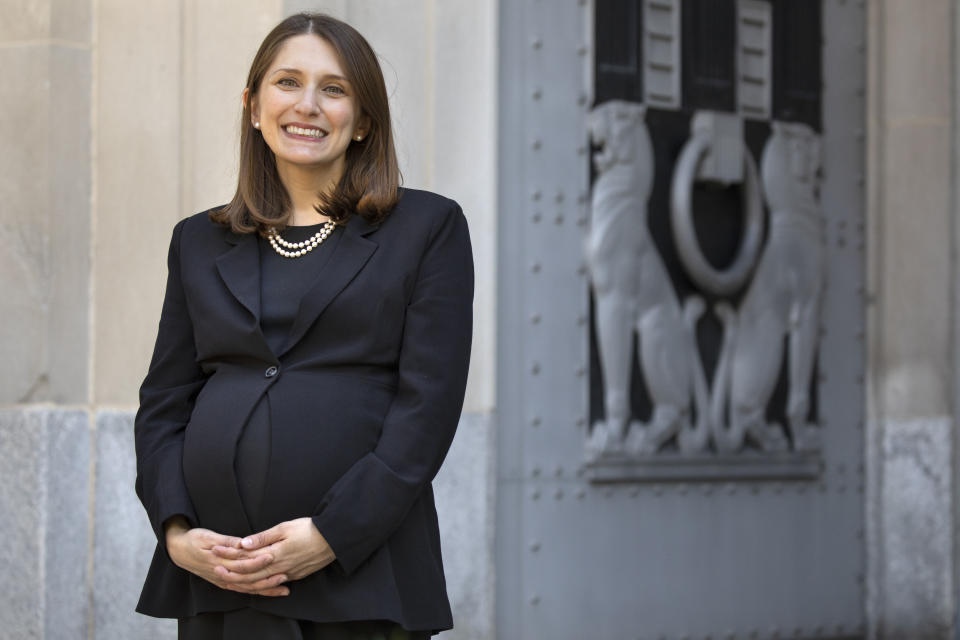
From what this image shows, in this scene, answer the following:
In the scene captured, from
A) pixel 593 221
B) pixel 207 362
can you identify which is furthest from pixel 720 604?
pixel 207 362

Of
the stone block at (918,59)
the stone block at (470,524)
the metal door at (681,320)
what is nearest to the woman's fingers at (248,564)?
the stone block at (470,524)

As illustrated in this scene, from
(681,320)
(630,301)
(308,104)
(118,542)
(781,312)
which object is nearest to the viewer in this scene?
(308,104)

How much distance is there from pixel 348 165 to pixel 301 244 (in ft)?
0.66

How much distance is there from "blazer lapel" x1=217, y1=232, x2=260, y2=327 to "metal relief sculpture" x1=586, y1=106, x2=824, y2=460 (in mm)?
3640

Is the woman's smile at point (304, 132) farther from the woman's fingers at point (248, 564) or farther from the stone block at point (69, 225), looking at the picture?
the stone block at point (69, 225)

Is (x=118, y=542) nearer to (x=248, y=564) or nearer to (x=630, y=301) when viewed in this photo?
(x=630, y=301)

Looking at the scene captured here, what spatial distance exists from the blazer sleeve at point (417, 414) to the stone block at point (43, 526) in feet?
9.54

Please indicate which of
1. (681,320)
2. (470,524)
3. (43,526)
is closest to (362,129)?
(43,526)

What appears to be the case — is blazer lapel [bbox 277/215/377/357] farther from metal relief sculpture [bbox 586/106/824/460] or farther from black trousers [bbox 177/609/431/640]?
metal relief sculpture [bbox 586/106/824/460]

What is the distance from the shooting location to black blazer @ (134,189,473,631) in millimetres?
2812

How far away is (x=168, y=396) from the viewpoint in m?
3.08

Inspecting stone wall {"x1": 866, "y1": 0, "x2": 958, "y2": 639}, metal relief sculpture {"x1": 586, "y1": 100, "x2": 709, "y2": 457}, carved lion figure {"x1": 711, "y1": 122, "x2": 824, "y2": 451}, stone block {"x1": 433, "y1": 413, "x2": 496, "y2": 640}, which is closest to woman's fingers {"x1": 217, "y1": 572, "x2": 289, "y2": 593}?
stone block {"x1": 433, "y1": 413, "x2": 496, "y2": 640}

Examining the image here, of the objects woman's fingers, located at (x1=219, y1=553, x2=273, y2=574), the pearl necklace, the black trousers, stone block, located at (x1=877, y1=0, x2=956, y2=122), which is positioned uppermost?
stone block, located at (x1=877, y1=0, x2=956, y2=122)

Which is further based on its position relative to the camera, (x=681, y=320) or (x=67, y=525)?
(x=681, y=320)
